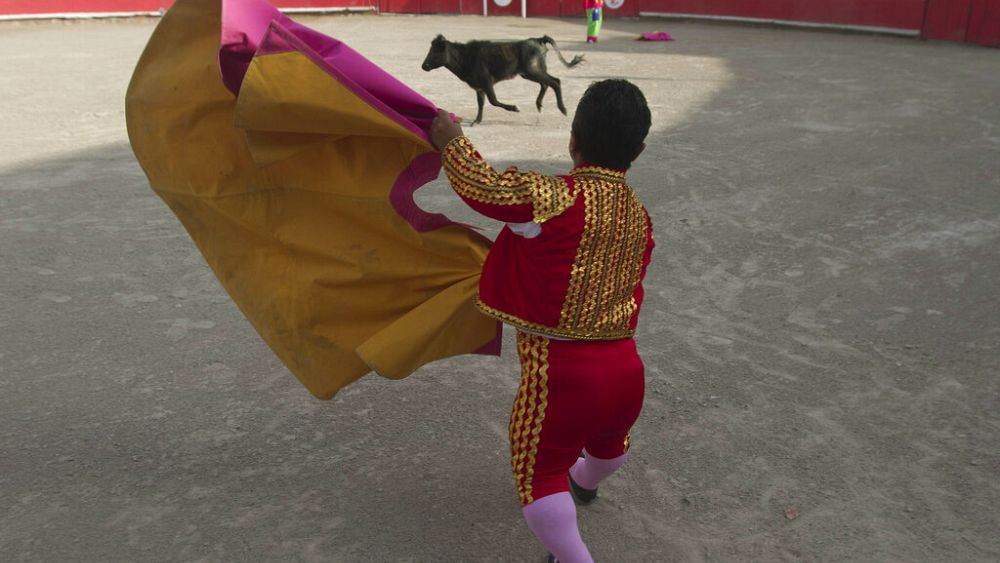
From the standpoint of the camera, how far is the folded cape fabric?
7.44 feet

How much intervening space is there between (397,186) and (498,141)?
4.31m

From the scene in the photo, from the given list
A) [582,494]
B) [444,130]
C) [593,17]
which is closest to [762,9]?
[593,17]

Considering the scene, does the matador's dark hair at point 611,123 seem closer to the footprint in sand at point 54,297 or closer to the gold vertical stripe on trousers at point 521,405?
the gold vertical stripe on trousers at point 521,405

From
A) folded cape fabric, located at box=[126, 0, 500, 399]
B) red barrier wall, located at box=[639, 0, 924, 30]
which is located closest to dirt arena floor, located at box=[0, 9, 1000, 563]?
folded cape fabric, located at box=[126, 0, 500, 399]

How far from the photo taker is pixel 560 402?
1.93 meters

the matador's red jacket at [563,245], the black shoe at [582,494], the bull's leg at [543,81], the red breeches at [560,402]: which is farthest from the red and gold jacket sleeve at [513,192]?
the bull's leg at [543,81]

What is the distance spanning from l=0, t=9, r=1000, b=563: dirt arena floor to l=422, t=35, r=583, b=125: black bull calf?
1.43m

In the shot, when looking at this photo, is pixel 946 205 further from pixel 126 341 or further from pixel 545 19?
pixel 545 19

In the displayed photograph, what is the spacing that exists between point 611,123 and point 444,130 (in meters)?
0.39

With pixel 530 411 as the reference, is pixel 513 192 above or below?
above

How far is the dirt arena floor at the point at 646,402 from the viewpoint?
2.31 meters

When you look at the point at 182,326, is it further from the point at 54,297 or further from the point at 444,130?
the point at 444,130

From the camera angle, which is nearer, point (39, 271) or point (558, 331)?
point (558, 331)

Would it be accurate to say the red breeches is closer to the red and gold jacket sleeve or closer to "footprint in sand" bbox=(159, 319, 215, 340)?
the red and gold jacket sleeve
